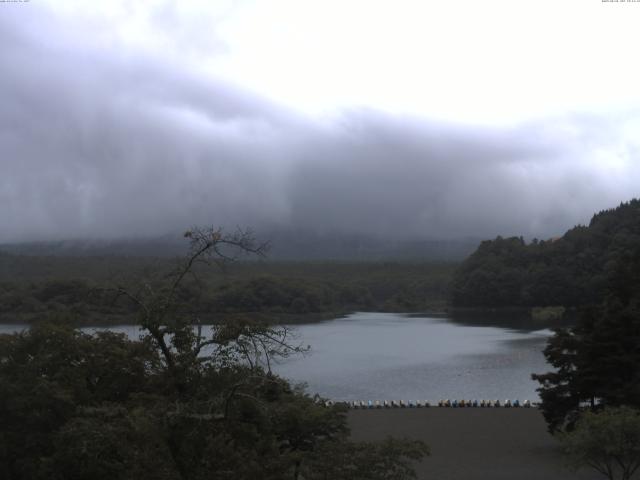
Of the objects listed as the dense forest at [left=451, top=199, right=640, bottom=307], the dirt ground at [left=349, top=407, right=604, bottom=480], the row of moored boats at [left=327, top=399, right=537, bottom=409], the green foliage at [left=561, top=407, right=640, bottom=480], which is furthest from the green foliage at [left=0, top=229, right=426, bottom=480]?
the dense forest at [left=451, top=199, right=640, bottom=307]

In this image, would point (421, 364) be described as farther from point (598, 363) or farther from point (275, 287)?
point (275, 287)

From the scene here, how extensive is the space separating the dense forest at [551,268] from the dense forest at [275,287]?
9.55 metres

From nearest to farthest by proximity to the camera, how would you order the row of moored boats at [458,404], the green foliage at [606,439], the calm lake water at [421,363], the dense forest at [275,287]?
the green foliage at [606,439], the row of moored boats at [458,404], the calm lake water at [421,363], the dense forest at [275,287]

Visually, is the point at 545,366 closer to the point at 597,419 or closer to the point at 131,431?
the point at 597,419

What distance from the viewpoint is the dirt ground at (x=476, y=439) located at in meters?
17.5

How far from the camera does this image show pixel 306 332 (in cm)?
7356

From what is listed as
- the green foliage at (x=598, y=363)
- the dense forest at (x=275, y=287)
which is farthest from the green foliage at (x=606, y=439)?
the dense forest at (x=275, y=287)

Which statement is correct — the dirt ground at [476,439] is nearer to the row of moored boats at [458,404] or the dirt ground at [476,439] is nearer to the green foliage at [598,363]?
the row of moored boats at [458,404]

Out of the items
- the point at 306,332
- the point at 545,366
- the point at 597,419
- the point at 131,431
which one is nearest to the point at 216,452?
the point at 131,431

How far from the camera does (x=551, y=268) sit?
322ft

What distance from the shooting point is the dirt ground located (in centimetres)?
1752

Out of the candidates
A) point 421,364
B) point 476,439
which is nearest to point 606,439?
point 476,439

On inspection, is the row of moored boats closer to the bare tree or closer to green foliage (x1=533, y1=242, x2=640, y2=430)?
green foliage (x1=533, y1=242, x2=640, y2=430)

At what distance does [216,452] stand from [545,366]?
Result: 37.0m
